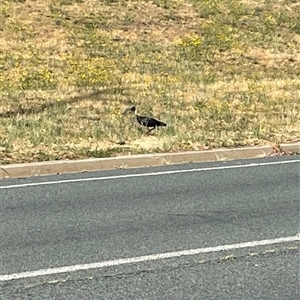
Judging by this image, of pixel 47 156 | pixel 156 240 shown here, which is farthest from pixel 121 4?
pixel 156 240

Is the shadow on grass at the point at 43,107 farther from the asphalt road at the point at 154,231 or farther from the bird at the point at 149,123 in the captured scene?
the asphalt road at the point at 154,231

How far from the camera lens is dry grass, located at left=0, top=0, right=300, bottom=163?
1261cm

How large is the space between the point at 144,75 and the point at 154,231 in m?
13.1

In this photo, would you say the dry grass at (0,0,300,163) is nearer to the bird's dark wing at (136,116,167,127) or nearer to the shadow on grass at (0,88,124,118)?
the shadow on grass at (0,88,124,118)

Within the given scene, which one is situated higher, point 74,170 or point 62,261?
point 62,261

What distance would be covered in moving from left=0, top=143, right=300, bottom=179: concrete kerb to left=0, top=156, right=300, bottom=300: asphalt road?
1.32 feet

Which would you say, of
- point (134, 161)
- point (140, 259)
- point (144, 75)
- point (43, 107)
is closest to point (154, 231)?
point (140, 259)

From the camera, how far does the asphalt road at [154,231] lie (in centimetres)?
548

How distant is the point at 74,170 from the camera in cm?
1051

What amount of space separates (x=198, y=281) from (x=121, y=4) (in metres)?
23.2

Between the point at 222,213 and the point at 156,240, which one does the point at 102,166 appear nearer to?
the point at 222,213

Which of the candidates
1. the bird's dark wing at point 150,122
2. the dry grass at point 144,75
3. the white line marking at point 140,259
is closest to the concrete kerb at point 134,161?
the dry grass at point 144,75

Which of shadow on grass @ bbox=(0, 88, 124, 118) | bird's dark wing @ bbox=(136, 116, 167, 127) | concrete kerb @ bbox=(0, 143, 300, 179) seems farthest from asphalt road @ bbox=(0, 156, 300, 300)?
shadow on grass @ bbox=(0, 88, 124, 118)

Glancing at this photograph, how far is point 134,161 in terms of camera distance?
11008 mm
